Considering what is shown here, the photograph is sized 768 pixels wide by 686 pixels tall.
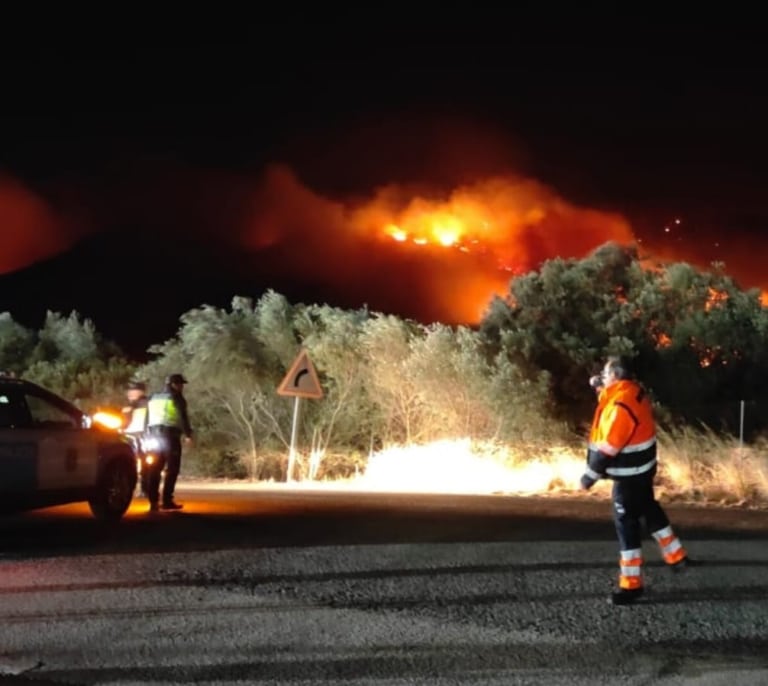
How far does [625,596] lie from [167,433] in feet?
23.6

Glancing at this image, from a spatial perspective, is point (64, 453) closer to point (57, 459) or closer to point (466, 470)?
point (57, 459)

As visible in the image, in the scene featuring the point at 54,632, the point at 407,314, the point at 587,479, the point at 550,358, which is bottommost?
the point at 54,632

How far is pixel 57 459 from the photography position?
11.2 metres

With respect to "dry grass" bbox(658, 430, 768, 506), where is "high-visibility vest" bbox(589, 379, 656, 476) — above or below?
above

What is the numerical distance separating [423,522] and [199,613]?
457 centimetres

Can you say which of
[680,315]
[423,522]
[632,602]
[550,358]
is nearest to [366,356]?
[550,358]

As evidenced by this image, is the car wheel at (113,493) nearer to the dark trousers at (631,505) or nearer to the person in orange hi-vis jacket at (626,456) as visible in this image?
the person in orange hi-vis jacket at (626,456)

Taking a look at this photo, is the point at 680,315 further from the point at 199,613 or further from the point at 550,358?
the point at 199,613

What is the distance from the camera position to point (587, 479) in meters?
8.05

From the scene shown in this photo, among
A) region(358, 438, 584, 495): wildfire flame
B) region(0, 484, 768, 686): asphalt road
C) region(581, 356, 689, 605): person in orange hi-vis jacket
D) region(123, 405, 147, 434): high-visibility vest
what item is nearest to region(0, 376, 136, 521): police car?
region(0, 484, 768, 686): asphalt road

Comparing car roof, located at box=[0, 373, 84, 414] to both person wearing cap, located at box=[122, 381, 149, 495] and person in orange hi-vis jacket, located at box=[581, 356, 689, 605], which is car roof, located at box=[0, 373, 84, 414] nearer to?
person wearing cap, located at box=[122, 381, 149, 495]

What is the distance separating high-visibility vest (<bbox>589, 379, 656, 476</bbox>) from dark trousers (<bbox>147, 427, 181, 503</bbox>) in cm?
663

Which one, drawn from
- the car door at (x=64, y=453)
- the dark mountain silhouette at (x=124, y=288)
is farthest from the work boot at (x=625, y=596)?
the dark mountain silhouette at (x=124, y=288)

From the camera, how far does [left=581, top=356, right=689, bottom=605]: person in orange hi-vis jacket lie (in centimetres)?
779
